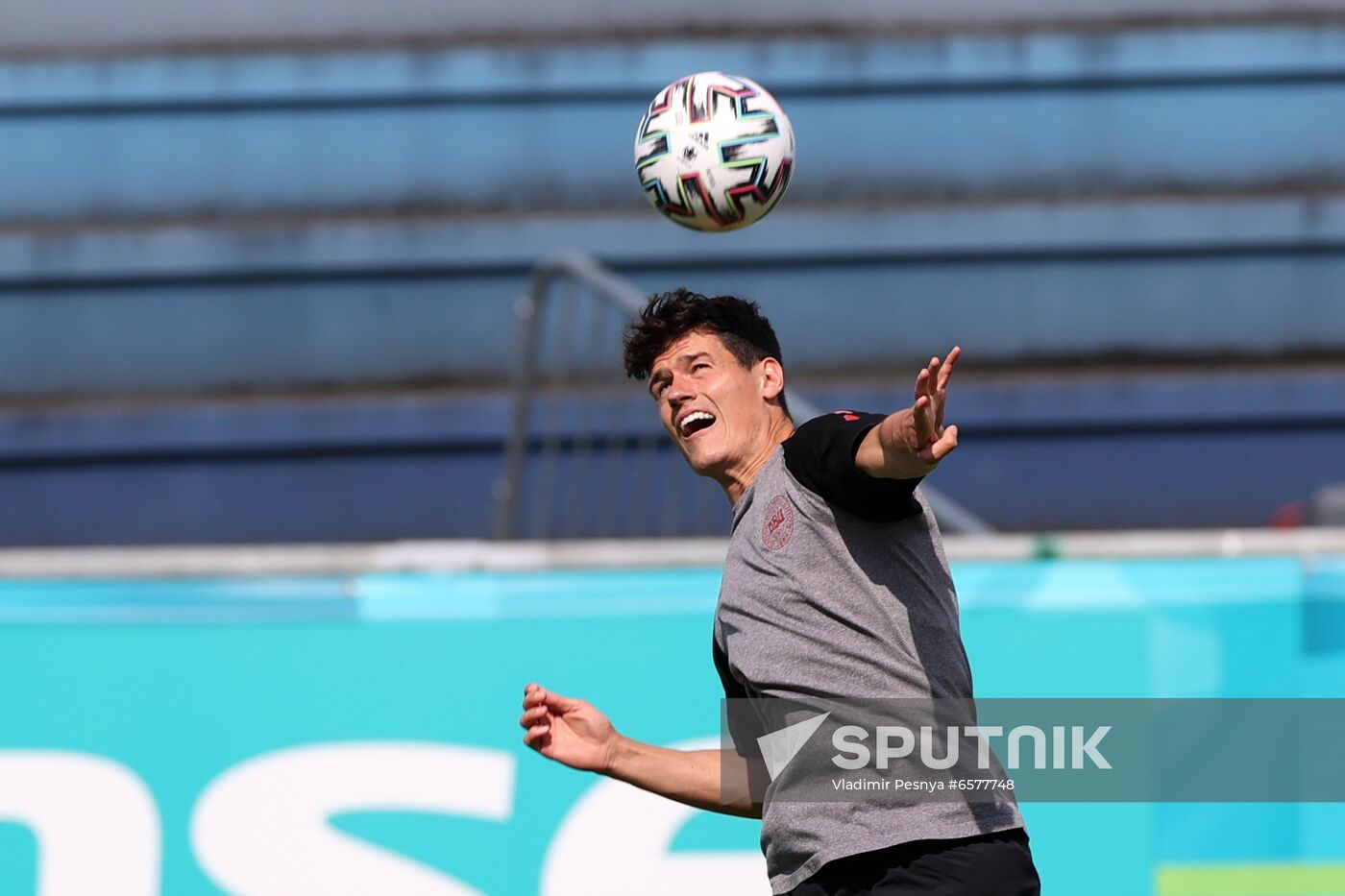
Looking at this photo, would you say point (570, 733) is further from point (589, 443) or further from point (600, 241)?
point (600, 241)

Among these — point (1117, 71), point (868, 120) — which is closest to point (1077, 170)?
point (1117, 71)

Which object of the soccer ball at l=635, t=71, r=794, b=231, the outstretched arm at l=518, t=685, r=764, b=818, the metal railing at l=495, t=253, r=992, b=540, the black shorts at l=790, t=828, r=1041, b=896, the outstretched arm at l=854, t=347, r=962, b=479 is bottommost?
the black shorts at l=790, t=828, r=1041, b=896

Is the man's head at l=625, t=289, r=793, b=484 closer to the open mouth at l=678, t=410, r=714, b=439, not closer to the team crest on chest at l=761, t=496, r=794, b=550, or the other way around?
the open mouth at l=678, t=410, r=714, b=439

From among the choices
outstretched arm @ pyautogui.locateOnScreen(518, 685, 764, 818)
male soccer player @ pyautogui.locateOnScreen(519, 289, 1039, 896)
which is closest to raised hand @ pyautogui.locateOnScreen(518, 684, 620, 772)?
outstretched arm @ pyautogui.locateOnScreen(518, 685, 764, 818)

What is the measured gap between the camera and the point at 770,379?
3.03 metres

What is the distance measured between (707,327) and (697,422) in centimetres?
21

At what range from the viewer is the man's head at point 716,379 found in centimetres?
296

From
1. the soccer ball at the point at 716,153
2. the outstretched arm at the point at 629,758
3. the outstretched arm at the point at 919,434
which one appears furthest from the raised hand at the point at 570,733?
the soccer ball at the point at 716,153

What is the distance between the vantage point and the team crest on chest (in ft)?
8.91

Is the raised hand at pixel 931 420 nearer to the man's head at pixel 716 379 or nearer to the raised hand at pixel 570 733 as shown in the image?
the man's head at pixel 716 379

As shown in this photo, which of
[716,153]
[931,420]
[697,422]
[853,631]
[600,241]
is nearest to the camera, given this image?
[931,420]

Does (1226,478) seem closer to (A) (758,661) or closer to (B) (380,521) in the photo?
(B) (380,521)

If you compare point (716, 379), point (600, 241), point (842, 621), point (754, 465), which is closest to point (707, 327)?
point (716, 379)

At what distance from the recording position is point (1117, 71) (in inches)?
372
